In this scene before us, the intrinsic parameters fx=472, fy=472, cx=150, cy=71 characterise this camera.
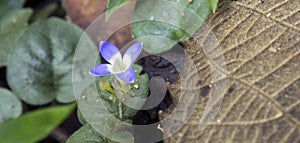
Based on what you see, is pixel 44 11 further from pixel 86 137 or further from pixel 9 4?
pixel 86 137

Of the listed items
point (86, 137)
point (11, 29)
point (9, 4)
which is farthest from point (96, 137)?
point (9, 4)

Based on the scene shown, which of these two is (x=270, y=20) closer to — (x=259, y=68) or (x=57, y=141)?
(x=259, y=68)

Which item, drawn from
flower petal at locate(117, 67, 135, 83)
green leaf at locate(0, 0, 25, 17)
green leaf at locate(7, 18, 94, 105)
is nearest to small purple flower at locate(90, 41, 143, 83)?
flower petal at locate(117, 67, 135, 83)

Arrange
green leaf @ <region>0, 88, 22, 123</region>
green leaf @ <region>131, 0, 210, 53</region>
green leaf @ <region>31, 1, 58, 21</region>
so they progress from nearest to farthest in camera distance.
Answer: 1. green leaf @ <region>131, 0, 210, 53</region>
2. green leaf @ <region>0, 88, 22, 123</region>
3. green leaf @ <region>31, 1, 58, 21</region>

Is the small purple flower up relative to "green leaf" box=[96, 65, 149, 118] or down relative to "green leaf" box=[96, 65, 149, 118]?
up

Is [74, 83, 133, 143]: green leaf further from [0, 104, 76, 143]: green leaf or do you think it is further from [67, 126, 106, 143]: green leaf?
[0, 104, 76, 143]: green leaf

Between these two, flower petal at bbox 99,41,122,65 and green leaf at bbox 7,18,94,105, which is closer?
flower petal at bbox 99,41,122,65

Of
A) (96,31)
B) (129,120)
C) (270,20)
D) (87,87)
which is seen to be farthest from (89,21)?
(270,20)

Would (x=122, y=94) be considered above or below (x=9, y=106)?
above
